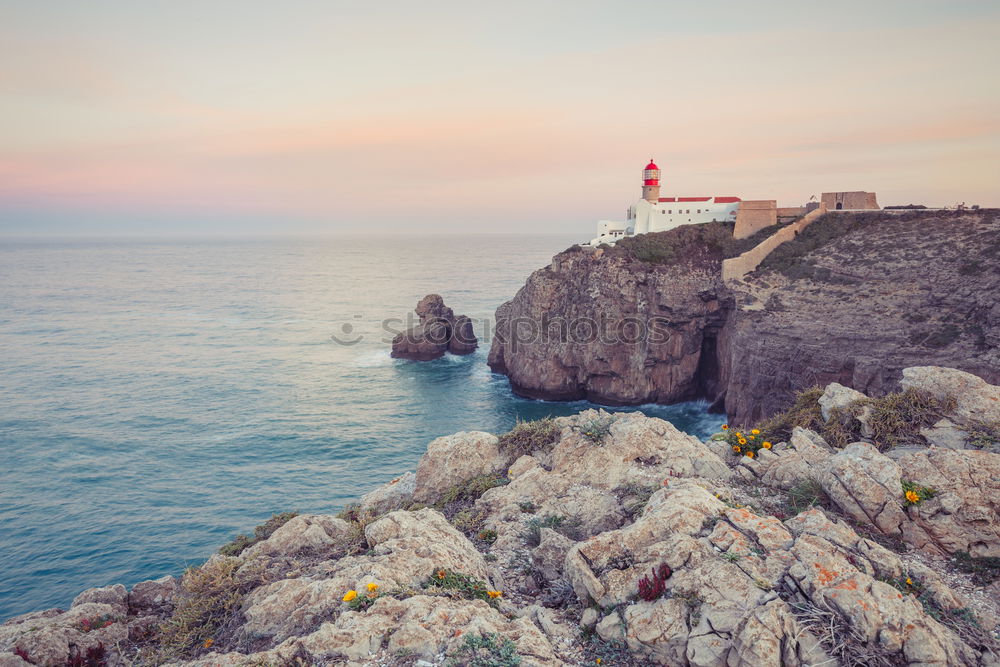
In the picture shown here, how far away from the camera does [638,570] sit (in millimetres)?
7641

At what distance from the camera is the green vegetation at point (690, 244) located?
47.4 metres

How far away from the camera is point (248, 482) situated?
97.7 feet

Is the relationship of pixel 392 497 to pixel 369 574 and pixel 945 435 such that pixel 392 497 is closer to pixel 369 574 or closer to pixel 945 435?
pixel 369 574

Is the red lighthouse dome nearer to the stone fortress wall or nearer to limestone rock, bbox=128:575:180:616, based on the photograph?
the stone fortress wall

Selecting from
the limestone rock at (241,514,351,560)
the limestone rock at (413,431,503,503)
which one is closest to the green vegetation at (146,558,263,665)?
the limestone rock at (241,514,351,560)

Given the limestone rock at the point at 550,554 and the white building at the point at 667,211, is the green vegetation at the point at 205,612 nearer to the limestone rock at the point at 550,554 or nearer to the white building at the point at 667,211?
the limestone rock at the point at 550,554

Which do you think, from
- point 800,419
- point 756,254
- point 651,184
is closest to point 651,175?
point 651,184

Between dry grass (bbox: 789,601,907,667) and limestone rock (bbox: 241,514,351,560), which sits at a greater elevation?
dry grass (bbox: 789,601,907,667)

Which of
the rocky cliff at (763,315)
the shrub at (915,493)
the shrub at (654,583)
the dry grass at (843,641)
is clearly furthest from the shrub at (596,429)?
the rocky cliff at (763,315)

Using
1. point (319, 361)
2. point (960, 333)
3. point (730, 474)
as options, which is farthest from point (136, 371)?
point (960, 333)

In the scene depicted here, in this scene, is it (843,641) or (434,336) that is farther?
(434,336)

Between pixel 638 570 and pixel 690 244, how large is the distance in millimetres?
46464

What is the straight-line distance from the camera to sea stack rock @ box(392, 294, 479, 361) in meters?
54.8

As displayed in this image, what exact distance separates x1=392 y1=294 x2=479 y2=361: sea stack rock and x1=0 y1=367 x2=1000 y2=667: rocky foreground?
42.1 m
